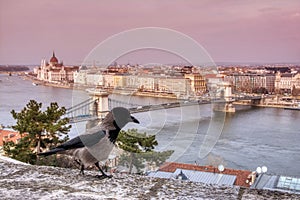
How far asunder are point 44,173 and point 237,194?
361mm

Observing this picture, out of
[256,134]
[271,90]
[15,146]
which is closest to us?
[15,146]

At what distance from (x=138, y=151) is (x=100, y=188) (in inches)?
144

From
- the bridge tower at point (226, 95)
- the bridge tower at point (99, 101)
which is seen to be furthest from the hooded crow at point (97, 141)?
the bridge tower at point (226, 95)

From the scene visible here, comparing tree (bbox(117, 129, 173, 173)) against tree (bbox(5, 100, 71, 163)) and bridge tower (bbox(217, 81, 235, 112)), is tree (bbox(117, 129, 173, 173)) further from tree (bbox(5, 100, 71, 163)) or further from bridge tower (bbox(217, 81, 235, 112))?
bridge tower (bbox(217, 81, 235, 112))

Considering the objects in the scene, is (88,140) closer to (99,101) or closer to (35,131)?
(35,131)

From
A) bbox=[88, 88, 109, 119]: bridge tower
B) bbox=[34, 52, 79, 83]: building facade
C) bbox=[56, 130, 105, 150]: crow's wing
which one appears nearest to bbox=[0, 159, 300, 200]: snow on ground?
bbox=[56, 130, 105, 150]: crow's wing

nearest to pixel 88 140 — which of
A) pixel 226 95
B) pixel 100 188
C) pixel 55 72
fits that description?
pixel 100 188

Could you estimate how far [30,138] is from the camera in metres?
4.30

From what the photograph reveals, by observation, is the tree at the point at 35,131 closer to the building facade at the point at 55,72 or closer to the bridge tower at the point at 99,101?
the bridge tower at the point at 99,101

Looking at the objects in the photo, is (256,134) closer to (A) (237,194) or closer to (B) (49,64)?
(A) (237,194)

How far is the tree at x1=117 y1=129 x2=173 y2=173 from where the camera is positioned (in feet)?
13.0

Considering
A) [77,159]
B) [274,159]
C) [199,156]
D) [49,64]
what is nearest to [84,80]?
[199,156]

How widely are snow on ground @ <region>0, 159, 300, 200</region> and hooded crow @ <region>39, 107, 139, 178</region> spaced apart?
0.35 feet

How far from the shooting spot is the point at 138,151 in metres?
4.32
